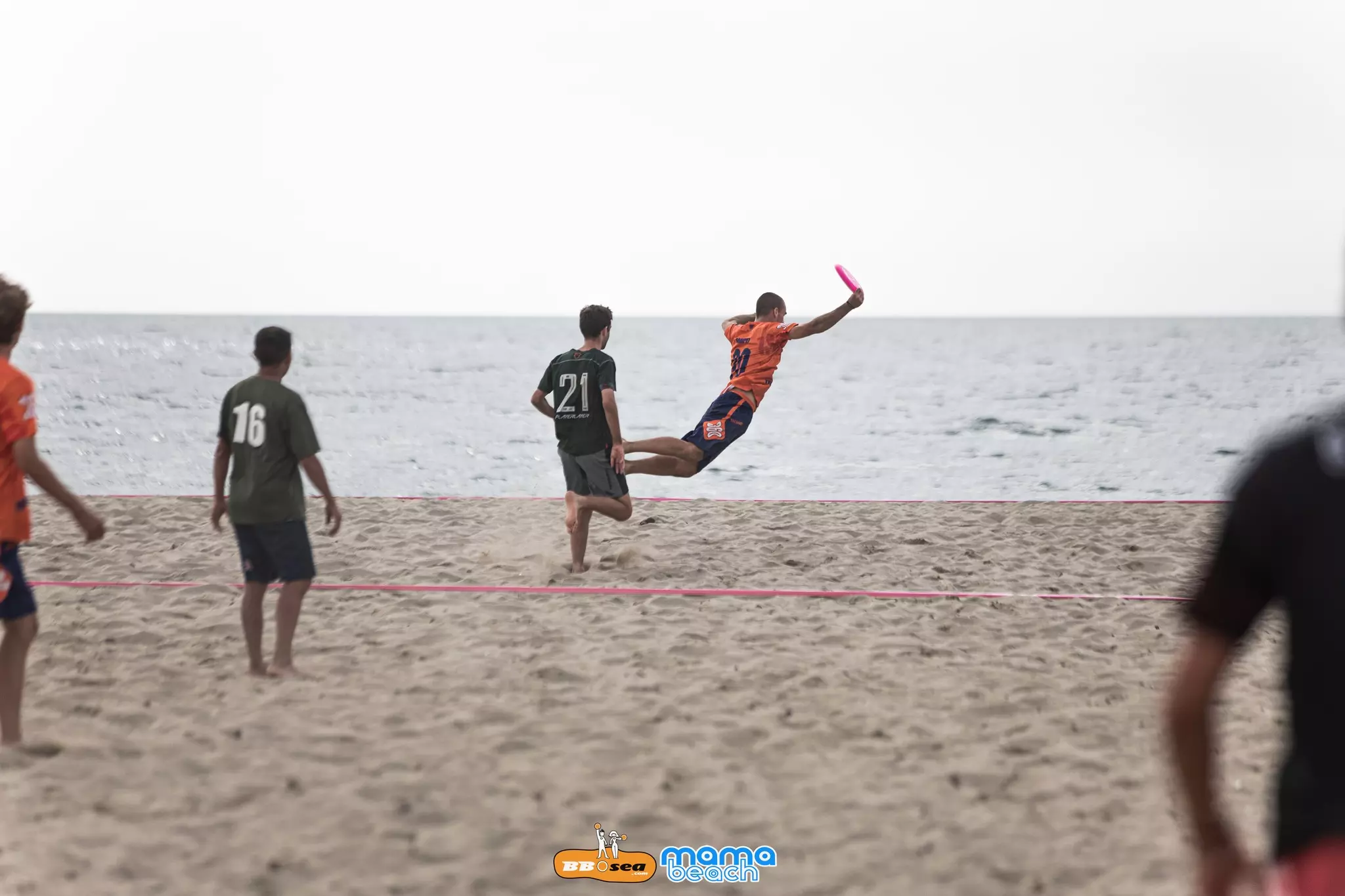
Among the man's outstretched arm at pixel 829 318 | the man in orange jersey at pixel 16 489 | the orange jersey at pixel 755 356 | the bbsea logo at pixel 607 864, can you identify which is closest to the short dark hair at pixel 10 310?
the man in orange jersey at pixel 16 489

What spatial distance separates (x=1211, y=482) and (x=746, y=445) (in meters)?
9.23

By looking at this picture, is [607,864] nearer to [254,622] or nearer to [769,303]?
[254,622]

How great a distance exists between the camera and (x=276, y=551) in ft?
16.1

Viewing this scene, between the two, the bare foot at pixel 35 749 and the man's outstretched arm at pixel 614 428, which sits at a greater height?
the man's outstretched arm at pixel 614 428

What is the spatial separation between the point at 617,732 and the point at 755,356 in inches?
155

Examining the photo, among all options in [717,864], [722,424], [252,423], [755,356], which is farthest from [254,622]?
[755,356]

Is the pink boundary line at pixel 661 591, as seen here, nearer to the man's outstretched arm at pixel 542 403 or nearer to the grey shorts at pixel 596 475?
the grey shorts at pixel 596 475

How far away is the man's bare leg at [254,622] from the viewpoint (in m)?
5.02

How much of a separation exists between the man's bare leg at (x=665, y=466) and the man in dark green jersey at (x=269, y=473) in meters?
2.94

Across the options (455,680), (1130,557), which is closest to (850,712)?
(455,680)

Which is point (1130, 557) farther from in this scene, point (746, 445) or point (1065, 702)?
point (746, 445)

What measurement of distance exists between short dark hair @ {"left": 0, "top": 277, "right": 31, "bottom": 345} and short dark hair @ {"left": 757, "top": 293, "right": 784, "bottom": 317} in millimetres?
4752

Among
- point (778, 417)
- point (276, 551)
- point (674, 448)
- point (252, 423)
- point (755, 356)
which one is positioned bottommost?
point (778, 417)

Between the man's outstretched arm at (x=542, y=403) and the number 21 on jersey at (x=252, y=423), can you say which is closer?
the number 21 on jersey at (x=252, y=423)
